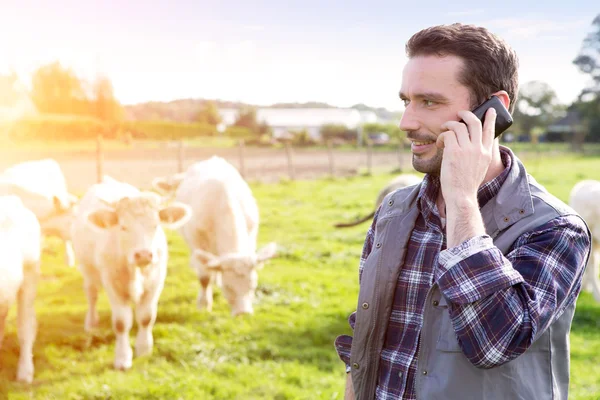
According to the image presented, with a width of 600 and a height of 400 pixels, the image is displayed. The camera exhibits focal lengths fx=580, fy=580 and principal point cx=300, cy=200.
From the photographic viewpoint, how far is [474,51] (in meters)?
2.04

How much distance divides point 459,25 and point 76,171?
70.9ft

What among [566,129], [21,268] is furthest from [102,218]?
[566,129]

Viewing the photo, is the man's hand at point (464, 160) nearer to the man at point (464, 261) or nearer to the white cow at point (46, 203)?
the man at point (464, 261)

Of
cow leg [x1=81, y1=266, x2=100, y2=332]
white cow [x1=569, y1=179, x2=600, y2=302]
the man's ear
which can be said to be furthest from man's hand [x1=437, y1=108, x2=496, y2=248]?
white cow [x1=569, y1=179, x2=600, y2=302]

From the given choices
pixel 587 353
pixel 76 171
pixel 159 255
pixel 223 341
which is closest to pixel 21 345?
pixel 159 255

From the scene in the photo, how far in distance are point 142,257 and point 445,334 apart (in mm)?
4422

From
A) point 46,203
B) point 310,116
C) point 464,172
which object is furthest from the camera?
point 310,116

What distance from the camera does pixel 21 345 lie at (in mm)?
5906

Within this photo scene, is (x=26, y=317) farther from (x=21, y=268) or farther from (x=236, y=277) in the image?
(x=236, y=277)

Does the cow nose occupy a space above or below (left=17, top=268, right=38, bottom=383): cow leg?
above

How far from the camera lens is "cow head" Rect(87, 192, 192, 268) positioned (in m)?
5.88

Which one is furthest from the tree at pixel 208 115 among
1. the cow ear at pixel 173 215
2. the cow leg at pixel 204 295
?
the cow ear at pixel 173 215

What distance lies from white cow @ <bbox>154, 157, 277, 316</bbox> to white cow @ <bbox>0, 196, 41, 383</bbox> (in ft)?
6.46

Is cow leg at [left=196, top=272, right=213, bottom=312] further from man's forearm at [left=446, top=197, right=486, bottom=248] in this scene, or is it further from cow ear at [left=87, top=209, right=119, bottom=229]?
man's forearm at [left=446, top=197, right=486, bottom=248]
